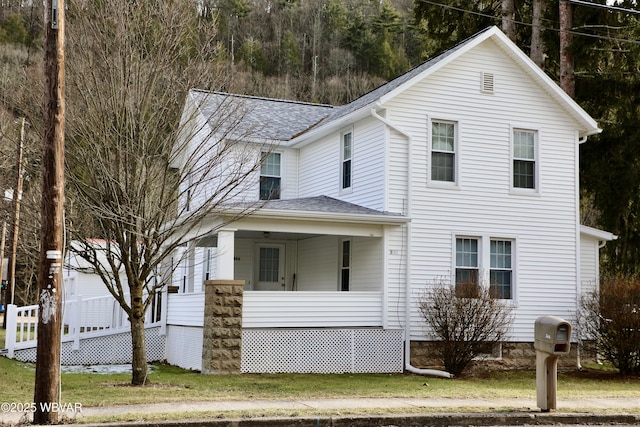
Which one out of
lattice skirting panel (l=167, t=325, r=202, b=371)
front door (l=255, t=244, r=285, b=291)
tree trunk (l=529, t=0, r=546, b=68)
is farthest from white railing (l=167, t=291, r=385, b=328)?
tree trunk (l=529, t=0, r=546, b=68)

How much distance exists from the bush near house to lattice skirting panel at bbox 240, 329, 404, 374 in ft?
14.8

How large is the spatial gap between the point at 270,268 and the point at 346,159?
387 centimetres

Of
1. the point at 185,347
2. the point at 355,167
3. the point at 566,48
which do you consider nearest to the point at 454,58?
the point at 355,167

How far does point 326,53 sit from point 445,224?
53106 millimetres

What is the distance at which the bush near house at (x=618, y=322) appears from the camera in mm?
16969

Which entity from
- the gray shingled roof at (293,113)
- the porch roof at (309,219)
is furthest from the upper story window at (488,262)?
the gray shingled roof at (293,113)

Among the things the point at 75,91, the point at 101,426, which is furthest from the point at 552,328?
the point at 75,91

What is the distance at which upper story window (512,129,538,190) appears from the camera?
19.4 metres

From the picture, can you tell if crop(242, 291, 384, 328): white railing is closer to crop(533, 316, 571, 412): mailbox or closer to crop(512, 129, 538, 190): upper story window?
crop(512, 129, 538, 190): upper story window

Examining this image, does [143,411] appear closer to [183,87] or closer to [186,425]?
[186,425]

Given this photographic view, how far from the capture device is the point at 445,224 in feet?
60.5

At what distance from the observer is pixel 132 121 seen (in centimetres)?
1226

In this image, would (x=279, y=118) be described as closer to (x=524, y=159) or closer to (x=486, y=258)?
(x=524, y=159)

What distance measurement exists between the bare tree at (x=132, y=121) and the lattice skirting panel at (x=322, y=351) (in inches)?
136
